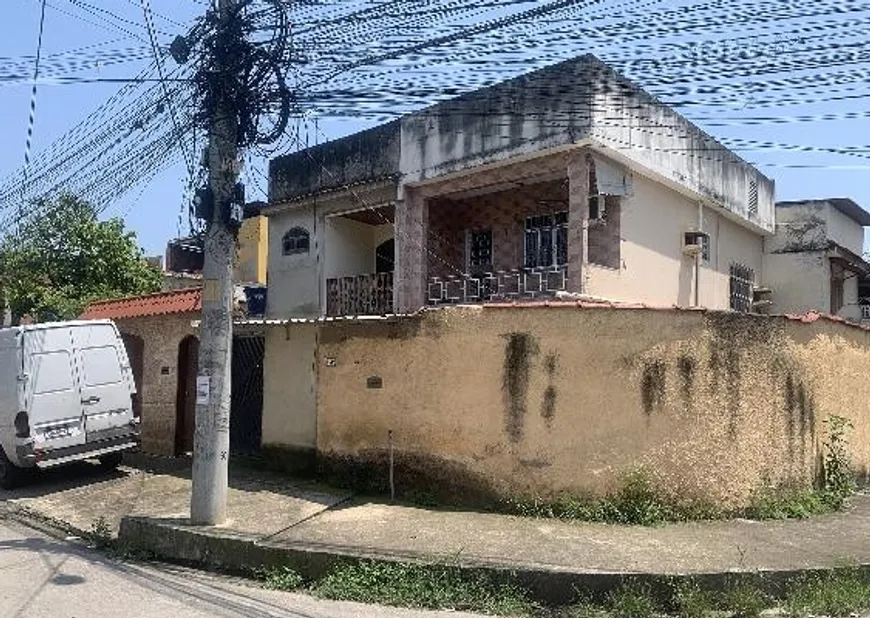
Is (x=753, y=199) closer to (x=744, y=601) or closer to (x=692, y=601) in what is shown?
(x=744, y=601)

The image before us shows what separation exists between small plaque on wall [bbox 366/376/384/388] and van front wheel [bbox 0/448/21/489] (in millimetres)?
5245

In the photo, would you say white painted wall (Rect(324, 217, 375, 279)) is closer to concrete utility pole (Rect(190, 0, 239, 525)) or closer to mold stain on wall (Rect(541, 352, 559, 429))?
concrete utility pole (Rect(190, 0, 239, 525))

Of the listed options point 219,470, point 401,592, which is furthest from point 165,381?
point 401,592

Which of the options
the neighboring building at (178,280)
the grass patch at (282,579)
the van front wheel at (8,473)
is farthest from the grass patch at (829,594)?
the neighboring building at (178,280)

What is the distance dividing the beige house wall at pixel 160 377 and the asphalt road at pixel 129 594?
5.06 m

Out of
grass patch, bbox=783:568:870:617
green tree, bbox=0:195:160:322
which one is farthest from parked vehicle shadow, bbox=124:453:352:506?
green tree, bbox=0:195:160:322

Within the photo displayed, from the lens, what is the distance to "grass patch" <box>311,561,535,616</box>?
19.7 feet

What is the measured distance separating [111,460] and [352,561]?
6.08 m

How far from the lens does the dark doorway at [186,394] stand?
12.4 meters

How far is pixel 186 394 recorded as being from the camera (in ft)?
40.9

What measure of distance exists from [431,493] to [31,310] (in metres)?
15.7

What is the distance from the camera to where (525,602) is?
602cm

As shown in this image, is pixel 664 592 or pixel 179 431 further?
pixel 179 431

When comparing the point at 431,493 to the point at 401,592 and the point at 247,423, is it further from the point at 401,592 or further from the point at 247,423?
the point at 247,423
